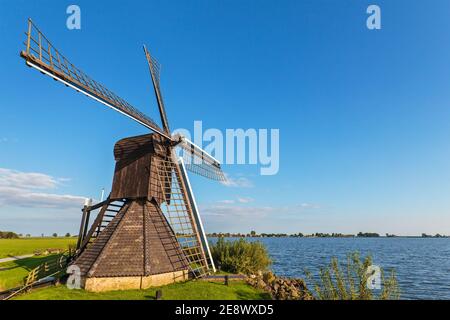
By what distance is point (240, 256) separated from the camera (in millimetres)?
23984

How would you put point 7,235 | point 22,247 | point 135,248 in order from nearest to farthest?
point 135,248, point 22,247, point 7,235

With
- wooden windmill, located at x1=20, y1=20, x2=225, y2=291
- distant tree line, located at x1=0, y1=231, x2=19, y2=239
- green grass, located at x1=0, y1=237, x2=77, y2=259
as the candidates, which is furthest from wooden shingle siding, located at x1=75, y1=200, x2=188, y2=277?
distant tree line, located at x1=0, y1=231, x2=19, y2=239

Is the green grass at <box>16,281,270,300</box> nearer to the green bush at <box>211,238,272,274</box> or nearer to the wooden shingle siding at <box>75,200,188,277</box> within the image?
the wooden shingle siding at <box>75,200,188,277</box>

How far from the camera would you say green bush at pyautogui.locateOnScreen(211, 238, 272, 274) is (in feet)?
76.9

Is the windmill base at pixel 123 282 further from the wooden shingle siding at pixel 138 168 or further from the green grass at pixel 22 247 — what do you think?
the green grass at pixel 22 247

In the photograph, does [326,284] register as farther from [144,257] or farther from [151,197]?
[151,197]

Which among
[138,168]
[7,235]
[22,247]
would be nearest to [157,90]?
[138,168]

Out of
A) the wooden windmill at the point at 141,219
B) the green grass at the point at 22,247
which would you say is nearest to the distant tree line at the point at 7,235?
the green grass at the point at 22,247

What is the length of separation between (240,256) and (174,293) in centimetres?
961

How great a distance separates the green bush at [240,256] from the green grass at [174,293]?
223 inches

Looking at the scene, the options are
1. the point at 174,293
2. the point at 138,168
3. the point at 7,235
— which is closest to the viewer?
the point at 174,293

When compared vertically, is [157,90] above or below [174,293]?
above

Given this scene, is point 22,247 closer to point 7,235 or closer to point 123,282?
point 123,282
